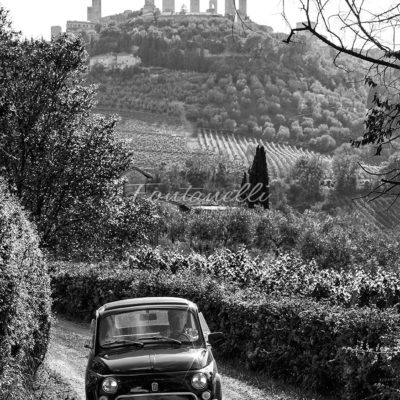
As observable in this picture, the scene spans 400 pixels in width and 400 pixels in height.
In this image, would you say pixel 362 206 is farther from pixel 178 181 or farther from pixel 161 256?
pixel 161 256

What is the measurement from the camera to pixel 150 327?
10.1 meters

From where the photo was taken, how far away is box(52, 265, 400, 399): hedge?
11023 millimetres

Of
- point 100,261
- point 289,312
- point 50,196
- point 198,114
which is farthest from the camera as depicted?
point 198,114

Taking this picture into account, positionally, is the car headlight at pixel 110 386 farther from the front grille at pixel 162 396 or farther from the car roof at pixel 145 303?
the car roof at pixel 145 303

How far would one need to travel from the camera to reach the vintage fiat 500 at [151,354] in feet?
30.1

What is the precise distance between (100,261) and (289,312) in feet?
44.5

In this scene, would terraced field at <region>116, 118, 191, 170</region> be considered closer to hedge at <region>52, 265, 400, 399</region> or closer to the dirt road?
the dirt road

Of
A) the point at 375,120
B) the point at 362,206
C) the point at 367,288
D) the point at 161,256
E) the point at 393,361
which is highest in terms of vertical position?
the point at 375,120

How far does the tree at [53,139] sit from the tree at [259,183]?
58638 millimetres

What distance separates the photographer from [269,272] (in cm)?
2058

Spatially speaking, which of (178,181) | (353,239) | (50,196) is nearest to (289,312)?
(50,196)

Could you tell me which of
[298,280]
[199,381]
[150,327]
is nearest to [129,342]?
[150,327]

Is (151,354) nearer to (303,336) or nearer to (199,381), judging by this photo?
(199,381)

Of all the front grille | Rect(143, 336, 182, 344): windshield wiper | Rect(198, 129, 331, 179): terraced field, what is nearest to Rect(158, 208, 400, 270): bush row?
Rect(143, 336, 182, 344): windshield wiper
